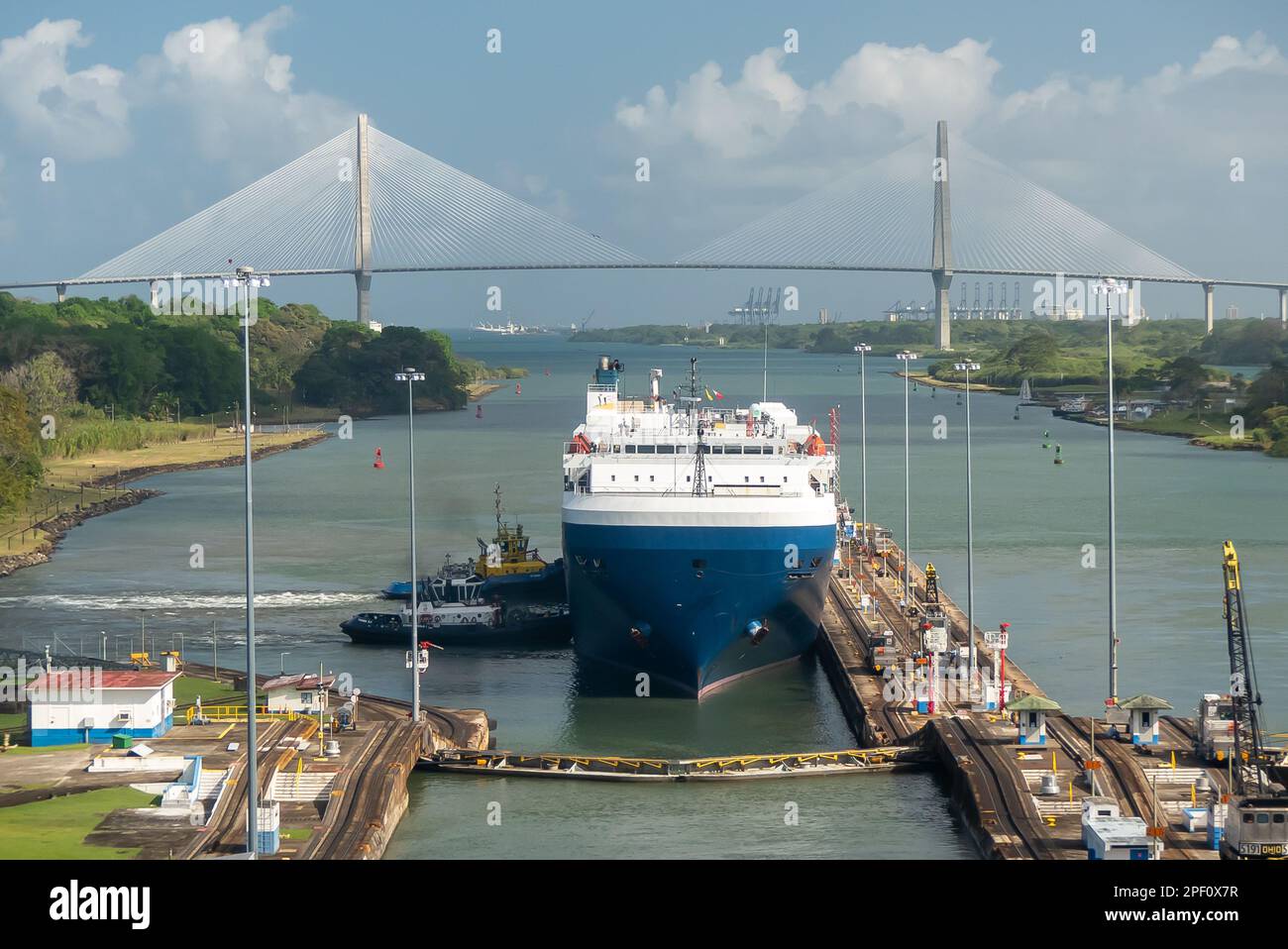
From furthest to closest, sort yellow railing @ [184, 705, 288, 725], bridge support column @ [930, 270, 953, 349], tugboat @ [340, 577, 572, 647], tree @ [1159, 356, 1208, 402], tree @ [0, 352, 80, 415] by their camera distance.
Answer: bridge support column @ [930, 270, 953, 349]
tree @ [1159, 356, 1208, 402]
tree @ [0, 352, 80, 415]
tugboat @ [340, 577, 572, 647]
yellow railing @ [184, 705, 288, 725]

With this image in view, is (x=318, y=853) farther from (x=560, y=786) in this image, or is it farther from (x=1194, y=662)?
(x=1194, y=662)

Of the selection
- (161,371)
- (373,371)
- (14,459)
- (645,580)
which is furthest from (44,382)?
(645,580)

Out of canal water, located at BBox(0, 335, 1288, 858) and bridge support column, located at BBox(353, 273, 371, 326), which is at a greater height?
bridge support column, located at BBox(353, 273, 371, 326)

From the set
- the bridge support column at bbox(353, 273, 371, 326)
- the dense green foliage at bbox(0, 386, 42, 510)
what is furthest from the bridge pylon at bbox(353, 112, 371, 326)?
the dense green foliage at bbox(0, 386, 42, 510)

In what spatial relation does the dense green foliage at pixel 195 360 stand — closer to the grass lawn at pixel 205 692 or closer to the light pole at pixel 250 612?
the grass lawn at pixel 205 692

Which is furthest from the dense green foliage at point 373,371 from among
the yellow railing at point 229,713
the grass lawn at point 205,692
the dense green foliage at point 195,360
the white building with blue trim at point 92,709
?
the white building with blue trim at point 92,709

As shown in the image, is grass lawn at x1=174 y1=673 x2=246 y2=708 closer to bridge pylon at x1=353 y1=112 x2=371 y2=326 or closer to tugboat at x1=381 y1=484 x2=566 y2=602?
tugboat at x1=381 y1=484 x2=566 y2=602

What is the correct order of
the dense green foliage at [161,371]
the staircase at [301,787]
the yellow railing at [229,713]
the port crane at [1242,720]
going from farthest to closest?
the dense green foliage at [161,371], the yellow railing at [229,713], the staircase at [301,787], the port crane at [1242,720]

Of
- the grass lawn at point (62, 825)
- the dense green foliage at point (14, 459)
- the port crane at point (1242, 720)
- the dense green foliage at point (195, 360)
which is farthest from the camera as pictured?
the dense green foliage at point (195, 360)
